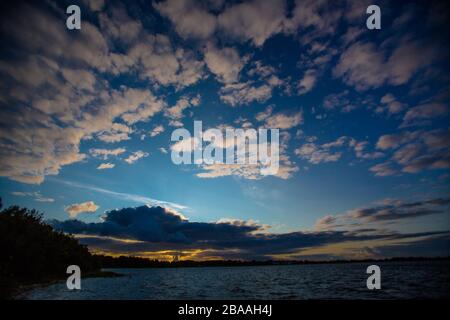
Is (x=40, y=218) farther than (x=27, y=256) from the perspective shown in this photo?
Yes

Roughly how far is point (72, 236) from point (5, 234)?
75134 mm

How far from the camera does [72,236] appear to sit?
13750 cm
